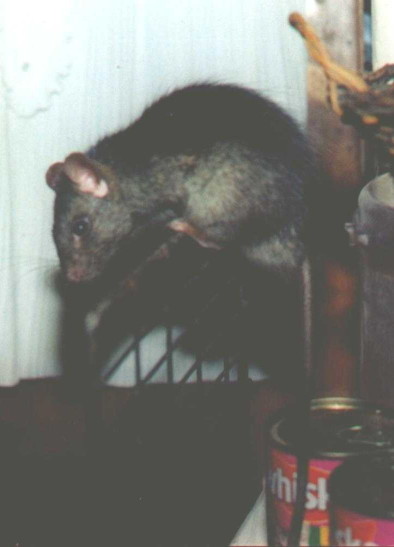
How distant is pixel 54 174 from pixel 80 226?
85 millimetres

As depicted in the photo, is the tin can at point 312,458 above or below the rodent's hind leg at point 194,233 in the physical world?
below

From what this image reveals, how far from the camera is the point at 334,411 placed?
116 cm

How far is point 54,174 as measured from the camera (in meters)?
1.36

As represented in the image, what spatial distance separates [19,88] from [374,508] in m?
0.95

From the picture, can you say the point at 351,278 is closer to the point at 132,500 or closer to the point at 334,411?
the point at 334,411

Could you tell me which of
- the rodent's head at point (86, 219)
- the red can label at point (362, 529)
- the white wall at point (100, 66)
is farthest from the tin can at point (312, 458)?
the white wall at point (100, 66)

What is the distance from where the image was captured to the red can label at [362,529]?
0.87 metres

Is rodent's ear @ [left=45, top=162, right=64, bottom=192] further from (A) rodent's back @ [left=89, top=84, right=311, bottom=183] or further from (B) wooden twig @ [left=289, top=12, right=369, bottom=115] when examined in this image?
(B) wooden twig @ [left=289, top=12, right=369, bottom=115]

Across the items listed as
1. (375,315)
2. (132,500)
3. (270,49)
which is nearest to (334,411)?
(375,315)

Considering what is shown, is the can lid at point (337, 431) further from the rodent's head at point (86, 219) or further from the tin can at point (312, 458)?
the rodent's head at point (86, 219)

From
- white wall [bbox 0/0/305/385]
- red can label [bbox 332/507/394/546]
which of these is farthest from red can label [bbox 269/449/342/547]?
white wall [bbox 0/0/305/385]

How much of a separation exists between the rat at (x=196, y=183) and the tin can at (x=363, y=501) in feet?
1.54

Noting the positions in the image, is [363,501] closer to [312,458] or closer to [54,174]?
[312,458]

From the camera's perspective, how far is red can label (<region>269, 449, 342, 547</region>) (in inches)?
40.3
